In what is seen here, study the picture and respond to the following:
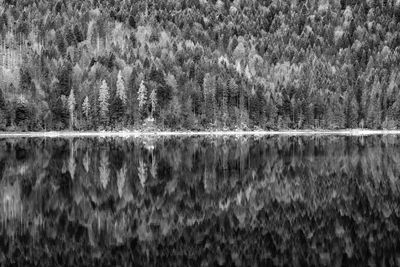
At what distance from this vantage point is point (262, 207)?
30.5m

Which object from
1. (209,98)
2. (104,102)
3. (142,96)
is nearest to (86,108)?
(104,102)

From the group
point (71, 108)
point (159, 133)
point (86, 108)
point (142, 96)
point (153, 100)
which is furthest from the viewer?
point (142, 96)

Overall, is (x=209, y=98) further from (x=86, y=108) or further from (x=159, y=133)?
(x=86, y=108)

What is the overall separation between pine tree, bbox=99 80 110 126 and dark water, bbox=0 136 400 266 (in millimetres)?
93437

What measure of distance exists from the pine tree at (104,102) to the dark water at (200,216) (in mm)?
93437

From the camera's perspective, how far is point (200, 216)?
2794 cm

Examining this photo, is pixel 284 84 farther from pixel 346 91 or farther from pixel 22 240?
pixel 22 240

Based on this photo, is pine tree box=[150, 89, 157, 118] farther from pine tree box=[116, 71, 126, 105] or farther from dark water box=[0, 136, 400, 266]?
dark water box=[0, 136, 400, 266]

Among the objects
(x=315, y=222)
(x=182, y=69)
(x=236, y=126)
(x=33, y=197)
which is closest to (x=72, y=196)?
(x=33, y=197)

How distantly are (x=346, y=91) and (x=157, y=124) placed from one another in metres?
65.5

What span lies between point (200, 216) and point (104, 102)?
118 m

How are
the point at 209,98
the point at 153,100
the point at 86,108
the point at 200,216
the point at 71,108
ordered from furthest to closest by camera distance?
1. the point at 209,98
2. the point at 153,100
3. the point at 71,108
4. the point at 86,108
5. the point at 200,216

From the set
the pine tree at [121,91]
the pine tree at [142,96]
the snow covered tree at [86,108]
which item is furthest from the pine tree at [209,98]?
the snow covered tree at [86,108]

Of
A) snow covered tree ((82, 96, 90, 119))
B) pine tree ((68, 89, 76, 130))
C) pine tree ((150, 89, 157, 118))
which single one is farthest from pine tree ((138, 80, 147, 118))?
pine tree ((68, 89, 76, 130))
